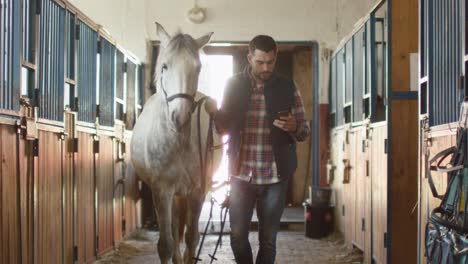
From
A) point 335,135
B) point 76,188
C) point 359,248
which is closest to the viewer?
point 76,188

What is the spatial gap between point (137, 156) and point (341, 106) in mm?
2870

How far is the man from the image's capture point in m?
2.95

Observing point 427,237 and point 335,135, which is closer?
point 427,237

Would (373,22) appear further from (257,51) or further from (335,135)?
(335,135)

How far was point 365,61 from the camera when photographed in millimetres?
4840

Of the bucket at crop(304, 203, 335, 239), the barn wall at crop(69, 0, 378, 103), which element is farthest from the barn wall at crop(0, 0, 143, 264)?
the bucket at crop(304, 203, 335, 239)

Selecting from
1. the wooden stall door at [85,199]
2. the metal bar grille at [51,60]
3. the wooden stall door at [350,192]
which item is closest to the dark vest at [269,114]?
the metal bar grille at [51,60]

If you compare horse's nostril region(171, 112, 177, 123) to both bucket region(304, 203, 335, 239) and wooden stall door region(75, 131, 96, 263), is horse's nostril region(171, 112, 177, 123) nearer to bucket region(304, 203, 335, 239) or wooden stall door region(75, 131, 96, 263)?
wooden stall door region(75, 131, 96, 263)

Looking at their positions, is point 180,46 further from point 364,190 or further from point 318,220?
point 318,220

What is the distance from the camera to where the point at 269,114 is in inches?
117

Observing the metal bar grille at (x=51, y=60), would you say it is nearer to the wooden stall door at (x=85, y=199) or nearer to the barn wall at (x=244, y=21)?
the wooden stall door at (x=85, y=199)

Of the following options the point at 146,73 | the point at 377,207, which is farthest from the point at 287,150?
the point at 146,73

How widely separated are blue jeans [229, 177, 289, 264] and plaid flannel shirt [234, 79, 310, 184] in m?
0.06

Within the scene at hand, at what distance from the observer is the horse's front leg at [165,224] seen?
3693 mm
